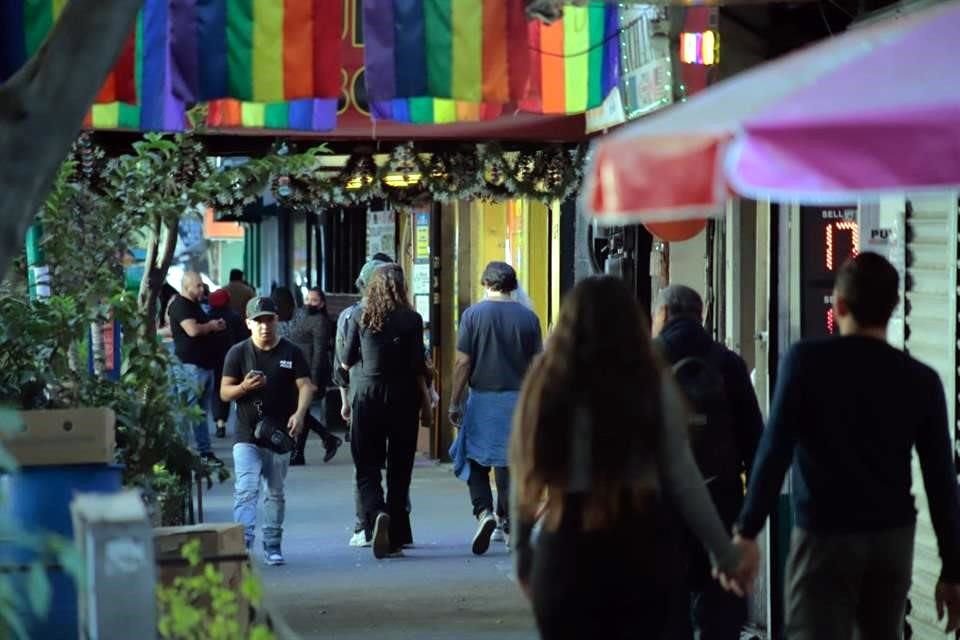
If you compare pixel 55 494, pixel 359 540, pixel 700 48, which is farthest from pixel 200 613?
pixel 359 540

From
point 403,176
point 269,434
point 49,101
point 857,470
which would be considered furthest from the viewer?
point 403,176

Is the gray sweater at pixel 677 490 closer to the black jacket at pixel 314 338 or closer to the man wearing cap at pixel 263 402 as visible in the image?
the man wearing cap at pixel 263 402

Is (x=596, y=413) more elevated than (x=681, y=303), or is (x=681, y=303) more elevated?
(x=681, y=303)

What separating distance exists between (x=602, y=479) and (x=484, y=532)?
707 cm

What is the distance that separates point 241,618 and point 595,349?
2.43 m

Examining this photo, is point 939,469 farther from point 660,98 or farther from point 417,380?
point 417,380

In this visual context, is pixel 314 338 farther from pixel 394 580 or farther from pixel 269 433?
pixel 394 580

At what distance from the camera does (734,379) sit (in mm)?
7422

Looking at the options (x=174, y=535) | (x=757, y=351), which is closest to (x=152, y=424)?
(x=174, y=535)

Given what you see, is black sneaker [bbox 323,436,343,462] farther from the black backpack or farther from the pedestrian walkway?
the black backpack

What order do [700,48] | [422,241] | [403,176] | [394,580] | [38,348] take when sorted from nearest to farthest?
[38,348] < [700,48] < [394,580] < [403,176] < [422,241]

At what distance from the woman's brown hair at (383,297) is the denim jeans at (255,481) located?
42.3 inches

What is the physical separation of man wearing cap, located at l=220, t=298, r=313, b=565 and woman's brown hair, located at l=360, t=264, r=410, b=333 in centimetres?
60

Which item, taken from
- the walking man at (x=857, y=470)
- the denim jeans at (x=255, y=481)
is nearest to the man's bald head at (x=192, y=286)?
the denim jeans at (x=255, y=481)
